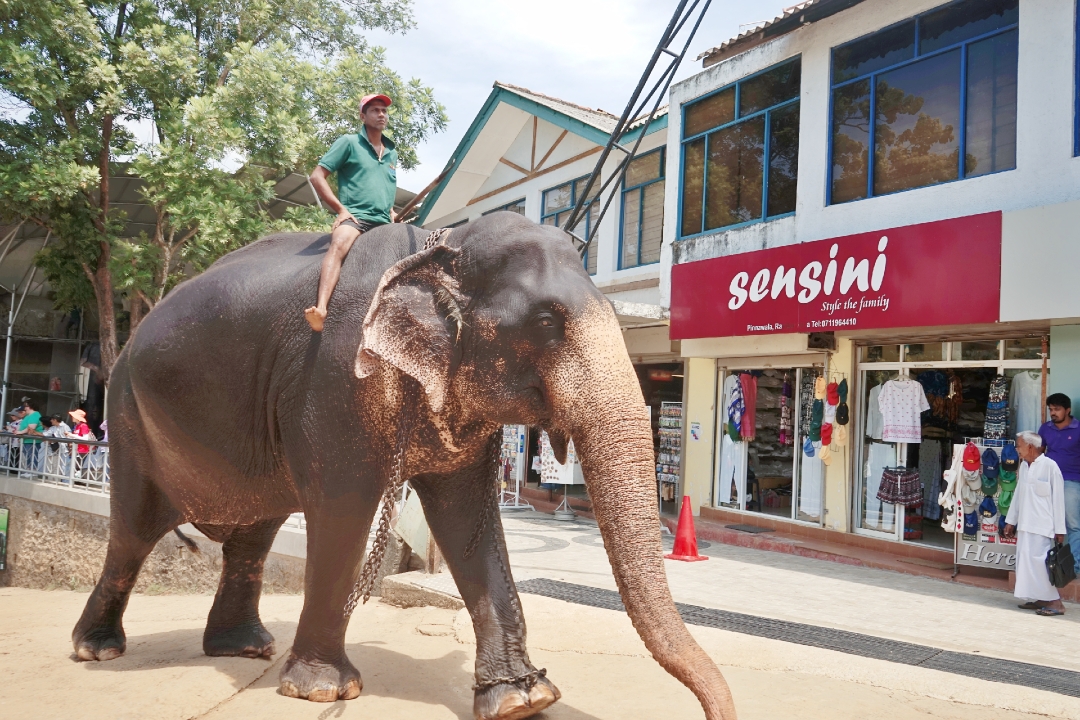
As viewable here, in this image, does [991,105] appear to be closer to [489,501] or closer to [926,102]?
[926,102]

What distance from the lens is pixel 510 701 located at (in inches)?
132

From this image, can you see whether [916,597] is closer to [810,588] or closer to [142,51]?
[810,588]

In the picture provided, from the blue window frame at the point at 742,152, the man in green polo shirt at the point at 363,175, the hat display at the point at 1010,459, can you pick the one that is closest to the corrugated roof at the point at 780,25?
the blue window frame at the point at 742,152

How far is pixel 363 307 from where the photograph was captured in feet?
11.1

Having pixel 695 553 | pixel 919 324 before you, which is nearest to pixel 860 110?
pixel 919 324

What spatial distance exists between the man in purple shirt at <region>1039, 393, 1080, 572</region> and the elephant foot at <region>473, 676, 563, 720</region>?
20.4ft

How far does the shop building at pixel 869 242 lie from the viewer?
834cm

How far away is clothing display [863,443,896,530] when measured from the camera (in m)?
10.2

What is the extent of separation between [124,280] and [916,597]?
478 inches

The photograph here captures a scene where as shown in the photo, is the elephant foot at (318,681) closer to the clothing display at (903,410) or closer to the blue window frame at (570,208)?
the clothing display at (903,410)

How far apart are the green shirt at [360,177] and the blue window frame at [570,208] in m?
12.0

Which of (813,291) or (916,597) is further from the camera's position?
(813,291)

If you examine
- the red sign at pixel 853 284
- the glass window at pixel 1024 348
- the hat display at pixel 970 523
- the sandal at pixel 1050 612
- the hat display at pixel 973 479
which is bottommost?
the sandal at pixel 1050 612

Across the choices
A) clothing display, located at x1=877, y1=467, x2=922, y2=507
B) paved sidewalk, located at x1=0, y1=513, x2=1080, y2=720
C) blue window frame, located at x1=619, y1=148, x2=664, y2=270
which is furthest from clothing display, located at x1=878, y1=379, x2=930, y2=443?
blue window frame, located at x1=619, y1=148, x2=664, y2=270
